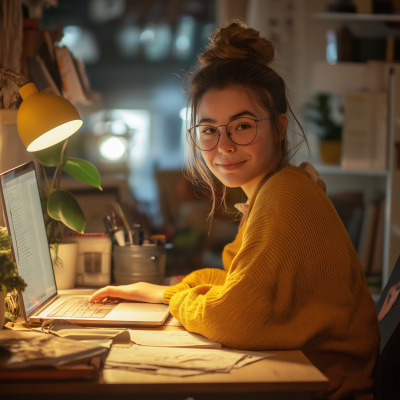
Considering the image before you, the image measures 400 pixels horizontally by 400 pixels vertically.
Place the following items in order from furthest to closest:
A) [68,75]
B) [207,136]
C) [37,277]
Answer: [68,75], [207,136], [37,277]

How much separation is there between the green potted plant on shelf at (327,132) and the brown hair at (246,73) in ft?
4.85

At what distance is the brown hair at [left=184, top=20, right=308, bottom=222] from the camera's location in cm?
122

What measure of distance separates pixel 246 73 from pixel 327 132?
1665 mm

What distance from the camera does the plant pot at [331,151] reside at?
2.73 m

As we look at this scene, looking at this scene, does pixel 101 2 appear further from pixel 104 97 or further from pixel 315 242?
pixel 315 242

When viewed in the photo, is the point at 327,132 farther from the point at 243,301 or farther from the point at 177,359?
the point at 177,359

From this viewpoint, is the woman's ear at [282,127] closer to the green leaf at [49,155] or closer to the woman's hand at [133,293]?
the woman's hand at [133,293]

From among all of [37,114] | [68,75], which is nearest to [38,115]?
[37,114]

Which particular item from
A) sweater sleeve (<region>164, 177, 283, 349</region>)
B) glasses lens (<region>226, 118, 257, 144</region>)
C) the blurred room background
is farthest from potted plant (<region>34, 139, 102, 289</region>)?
sweater sleeve (<region>164, 177, 283, 349</region>)

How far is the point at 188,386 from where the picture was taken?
76 cm

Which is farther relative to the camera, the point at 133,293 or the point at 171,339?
the point at 133,293

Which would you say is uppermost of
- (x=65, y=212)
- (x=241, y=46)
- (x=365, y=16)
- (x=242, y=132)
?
(x=365, y=16)

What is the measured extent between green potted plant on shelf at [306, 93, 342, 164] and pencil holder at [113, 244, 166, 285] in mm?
1593

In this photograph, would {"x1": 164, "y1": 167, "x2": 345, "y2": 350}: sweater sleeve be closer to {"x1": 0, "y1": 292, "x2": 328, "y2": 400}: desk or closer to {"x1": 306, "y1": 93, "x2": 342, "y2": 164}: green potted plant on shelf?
{"x1": 0, "y1": 292, "x2": 328, "y2": 400}: desk
